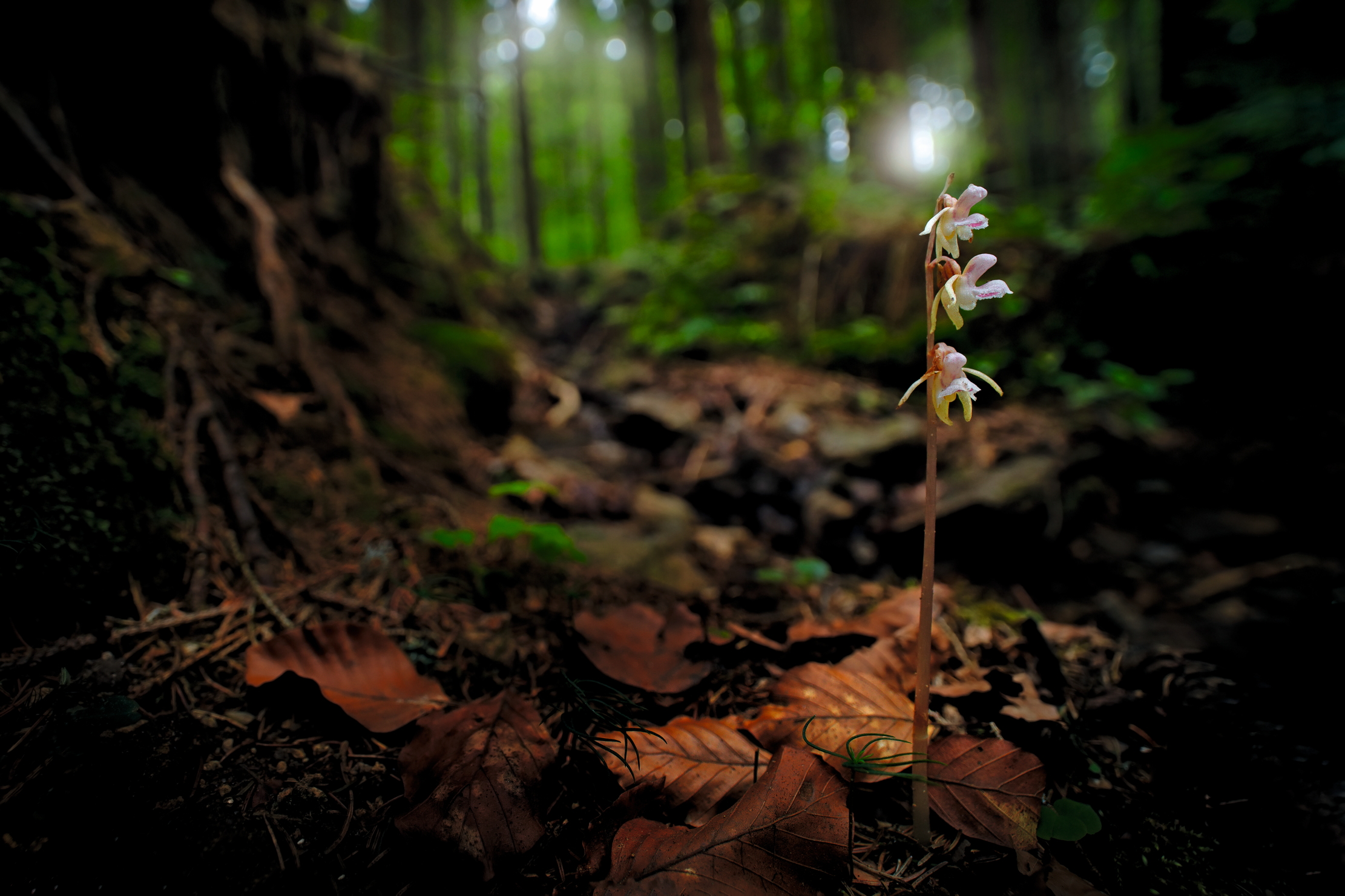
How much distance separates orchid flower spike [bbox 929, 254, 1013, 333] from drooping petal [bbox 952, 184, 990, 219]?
0.10 meters

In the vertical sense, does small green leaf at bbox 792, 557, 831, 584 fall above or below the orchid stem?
below

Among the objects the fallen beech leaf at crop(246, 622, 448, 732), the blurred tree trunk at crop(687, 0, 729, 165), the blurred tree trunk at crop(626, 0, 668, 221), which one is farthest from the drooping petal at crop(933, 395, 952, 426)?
the blurred tree trunk at crop(626, 0, 668, 221)

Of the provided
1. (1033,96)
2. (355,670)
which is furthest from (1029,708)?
(1033,96)

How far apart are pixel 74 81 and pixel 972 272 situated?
375 cm

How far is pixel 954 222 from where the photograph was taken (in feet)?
3.42

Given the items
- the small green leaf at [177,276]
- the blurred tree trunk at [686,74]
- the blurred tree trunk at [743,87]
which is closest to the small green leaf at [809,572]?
the small green leaf at [177,276]

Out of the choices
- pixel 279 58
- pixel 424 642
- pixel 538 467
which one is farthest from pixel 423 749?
pixel 279 58

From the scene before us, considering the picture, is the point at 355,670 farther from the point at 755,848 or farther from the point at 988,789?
the point at 988,789

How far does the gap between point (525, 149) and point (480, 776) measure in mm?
16855

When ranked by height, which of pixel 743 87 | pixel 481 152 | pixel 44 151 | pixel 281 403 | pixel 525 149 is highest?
pixel 743 87

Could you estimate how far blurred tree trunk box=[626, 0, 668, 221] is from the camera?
19328 millimetres

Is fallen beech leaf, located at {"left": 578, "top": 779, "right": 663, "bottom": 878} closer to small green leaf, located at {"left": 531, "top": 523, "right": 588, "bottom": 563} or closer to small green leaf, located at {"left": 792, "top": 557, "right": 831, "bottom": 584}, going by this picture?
small green leaf, located at {"left": 531, "top": 523, "right": 588, "bottom": 563}

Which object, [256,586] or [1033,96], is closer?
[256,586]

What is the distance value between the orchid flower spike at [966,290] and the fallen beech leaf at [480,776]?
116cm
